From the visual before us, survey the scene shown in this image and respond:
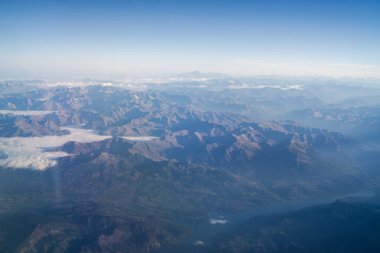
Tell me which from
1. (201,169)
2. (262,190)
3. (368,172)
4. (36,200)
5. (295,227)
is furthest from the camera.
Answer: (368,172)

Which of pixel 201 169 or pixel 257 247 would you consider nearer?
pixel 257 247

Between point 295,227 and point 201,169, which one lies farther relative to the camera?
point 201,169

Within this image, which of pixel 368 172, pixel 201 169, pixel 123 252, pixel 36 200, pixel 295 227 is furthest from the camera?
pixel 368 172

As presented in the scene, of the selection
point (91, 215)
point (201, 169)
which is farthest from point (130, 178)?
point (91, 215)

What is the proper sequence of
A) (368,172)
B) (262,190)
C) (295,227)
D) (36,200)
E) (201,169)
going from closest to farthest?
(295,227) → (36,200) → (262,190) → (201,169) → (368,172)

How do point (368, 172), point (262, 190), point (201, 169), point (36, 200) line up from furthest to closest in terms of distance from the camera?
point (368, 172) → point (201, 169) → point (262, 190) → point (36, 200)

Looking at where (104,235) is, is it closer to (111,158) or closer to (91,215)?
(91,215)

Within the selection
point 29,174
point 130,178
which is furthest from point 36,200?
point 130,178

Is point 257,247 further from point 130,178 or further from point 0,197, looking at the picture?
point 0,197
